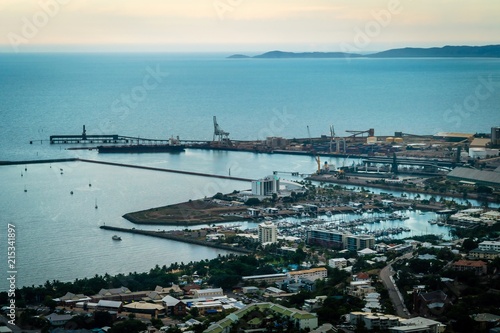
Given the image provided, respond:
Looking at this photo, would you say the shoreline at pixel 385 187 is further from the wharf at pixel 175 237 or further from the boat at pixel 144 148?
the wharf at pixel 175 237

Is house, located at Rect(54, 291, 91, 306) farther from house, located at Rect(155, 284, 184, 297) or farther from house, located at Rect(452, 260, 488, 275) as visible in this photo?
house, located at Rect(452, 260, 488, 275)

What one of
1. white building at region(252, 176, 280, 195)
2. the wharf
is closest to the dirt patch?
the wharf

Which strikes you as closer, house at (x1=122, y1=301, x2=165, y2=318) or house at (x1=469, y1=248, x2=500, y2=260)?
house at (x1=122, y1=301, x2=165, y2=318)

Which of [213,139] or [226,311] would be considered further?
[213,139]

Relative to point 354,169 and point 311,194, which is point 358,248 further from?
point 354,169

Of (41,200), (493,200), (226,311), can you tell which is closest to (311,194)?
(493,200)

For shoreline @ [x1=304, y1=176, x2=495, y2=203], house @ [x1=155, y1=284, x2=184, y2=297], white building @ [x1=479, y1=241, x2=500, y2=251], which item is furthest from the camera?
shoreline @ [x1=304, y1=176, x2=495, y2=203]

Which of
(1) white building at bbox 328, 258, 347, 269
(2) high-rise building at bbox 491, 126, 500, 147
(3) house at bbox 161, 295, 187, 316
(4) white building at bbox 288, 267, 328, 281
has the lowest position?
(3) house at bbox 161, 295, 187, 316
